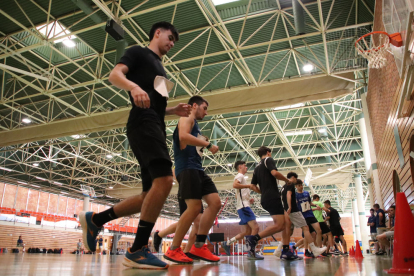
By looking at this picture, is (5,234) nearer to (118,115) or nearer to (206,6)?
(118,115)

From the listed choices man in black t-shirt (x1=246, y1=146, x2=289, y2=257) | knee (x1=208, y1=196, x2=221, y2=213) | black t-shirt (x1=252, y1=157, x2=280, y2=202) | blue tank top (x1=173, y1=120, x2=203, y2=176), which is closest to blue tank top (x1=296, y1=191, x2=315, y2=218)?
man in black t-shirt (x1=246, y1=146, x2=289, y2=257)

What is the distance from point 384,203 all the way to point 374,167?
1.47 meters

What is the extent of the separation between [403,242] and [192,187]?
2.04m

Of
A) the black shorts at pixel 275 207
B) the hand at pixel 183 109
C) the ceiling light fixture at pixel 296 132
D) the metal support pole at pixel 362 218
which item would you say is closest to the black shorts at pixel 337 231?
the black shorts at pixel 275 207

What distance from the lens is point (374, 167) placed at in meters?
11.5

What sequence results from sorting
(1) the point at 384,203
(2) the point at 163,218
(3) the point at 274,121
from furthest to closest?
(2) the point at 163,218 → (3) the point at 274,121 → (1) the point at 384,203

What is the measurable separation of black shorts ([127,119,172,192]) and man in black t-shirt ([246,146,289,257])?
2.76 metres

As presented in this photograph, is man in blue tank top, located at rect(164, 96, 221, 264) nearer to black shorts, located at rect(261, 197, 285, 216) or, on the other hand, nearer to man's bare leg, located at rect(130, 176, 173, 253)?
man's bare leg, located at rect(130, 176, 173, 253)

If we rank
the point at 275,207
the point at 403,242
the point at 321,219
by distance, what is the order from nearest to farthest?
the point at 403,242, the point at 275,207, the point at 321,219

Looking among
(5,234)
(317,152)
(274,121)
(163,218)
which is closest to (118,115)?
(274,121)

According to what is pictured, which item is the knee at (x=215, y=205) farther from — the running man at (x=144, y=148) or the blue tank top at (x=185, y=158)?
the running man at (x=144, y=148)

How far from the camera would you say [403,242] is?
2.18 m

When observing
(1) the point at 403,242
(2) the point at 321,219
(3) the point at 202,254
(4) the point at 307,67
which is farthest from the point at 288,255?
(4) the point at 307,67

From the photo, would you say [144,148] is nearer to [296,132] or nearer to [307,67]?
[307,67]
